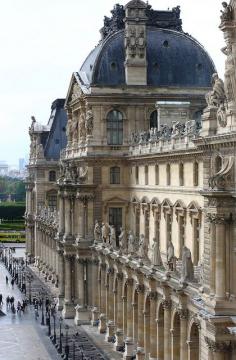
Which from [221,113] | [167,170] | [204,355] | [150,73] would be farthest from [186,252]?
[150,73]

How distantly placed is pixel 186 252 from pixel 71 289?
36.2m

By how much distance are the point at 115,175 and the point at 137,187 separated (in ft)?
13.9

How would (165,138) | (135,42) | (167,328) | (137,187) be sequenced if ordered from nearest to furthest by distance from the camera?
(167,328)
(165,138)
(137,187)
(135,42)

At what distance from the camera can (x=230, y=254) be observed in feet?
132

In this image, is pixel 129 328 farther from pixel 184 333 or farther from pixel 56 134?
pixel 56 134

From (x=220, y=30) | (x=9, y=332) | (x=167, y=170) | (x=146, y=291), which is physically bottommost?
(x=9, y=332)

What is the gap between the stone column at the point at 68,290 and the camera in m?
82.1

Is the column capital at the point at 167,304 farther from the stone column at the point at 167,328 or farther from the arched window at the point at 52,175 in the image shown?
the arched window at the point at 52,175

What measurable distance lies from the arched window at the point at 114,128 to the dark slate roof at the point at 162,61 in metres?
2.77

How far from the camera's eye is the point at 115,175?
3093 inches

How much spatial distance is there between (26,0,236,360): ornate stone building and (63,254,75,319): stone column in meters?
0.11

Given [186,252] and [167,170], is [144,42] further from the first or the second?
[186,252]

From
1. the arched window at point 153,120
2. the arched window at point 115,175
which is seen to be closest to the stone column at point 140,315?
the arched window at point 115,175

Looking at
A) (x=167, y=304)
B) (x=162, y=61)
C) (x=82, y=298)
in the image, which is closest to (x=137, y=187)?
(x=82, y=298)
